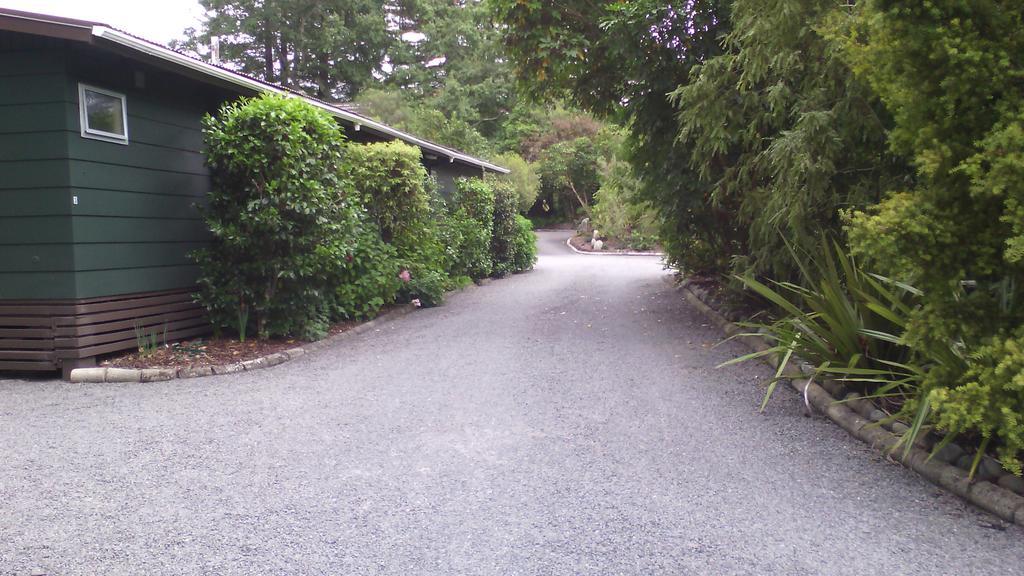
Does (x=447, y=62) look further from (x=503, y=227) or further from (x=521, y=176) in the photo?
(x=503, y=227)

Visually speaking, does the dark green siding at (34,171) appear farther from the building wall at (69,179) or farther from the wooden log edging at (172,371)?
the wooden log edging at (172,371)

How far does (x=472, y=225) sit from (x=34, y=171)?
8.85 m

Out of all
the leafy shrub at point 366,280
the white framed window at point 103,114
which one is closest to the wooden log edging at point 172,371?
the leafy shrub at point 366,280

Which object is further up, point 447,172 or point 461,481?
point 447,172

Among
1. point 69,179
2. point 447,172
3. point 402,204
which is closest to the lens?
point 69,179

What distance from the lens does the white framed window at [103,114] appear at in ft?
21.4

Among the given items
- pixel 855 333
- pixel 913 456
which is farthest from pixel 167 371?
pixel 913 456

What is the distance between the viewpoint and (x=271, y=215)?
727cm

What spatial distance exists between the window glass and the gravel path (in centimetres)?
249

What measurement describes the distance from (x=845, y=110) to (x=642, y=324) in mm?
4501

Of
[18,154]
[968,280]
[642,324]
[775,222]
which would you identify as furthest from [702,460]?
[18,154]

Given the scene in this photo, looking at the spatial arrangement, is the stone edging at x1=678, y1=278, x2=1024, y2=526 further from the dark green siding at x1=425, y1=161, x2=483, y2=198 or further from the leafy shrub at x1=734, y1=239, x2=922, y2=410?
the dark green siding at x1=425, y1=161, x2=483, y2=198

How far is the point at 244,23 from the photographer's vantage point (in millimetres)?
29422

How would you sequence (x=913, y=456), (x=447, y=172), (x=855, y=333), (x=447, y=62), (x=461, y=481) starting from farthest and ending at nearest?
(x=447, y=62) → (x=447, y=172) → (x=855, y=333) → (x=913, y=456) → (x=461, y=481)
